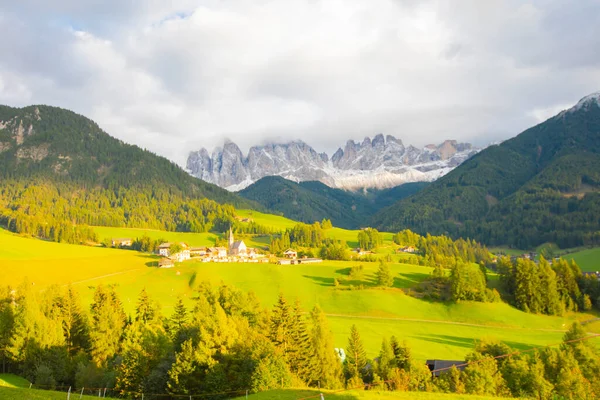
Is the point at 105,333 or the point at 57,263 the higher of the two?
the point at 57,263

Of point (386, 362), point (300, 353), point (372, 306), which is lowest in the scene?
point (372, 306)

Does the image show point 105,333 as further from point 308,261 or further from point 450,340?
point 308,261

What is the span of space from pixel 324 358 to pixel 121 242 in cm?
15214

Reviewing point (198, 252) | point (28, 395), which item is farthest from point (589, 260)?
point (28, 395)

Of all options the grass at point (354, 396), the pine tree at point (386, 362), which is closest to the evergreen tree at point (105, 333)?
the grass at point (354, 396)

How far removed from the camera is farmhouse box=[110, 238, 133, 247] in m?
170

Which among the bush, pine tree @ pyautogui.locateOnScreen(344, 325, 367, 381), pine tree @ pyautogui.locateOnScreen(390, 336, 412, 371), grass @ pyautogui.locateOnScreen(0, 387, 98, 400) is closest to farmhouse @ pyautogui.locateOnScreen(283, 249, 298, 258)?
pine tree @ pyautogui.locateOnScreen(390, 336, 412, 371)

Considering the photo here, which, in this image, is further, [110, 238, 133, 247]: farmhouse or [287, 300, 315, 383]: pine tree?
[110, 238, 133, 247]: farmhouse

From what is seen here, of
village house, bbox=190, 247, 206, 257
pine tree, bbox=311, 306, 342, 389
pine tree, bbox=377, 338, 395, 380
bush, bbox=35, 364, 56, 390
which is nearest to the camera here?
bush, bbox=35, 364, 56, 390

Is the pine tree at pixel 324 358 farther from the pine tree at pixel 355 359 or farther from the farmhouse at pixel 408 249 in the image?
the farmhouse at pixel 408 249

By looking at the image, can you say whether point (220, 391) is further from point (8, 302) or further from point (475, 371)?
point (8, 302)

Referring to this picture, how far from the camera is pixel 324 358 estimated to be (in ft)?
136

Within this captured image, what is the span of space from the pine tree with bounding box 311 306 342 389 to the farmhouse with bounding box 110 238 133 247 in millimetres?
146619

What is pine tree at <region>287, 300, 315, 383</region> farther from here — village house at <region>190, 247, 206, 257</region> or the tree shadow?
village house at <region>190, 247, 206, 257</region>
